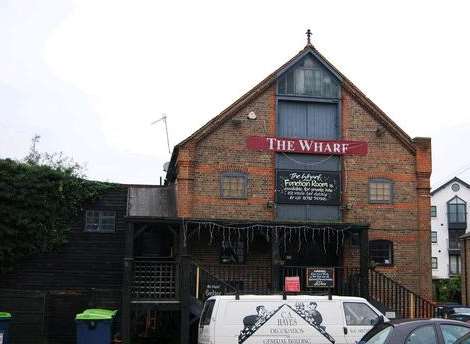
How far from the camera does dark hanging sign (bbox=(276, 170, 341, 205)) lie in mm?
22484

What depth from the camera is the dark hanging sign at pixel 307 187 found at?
73.8 feet

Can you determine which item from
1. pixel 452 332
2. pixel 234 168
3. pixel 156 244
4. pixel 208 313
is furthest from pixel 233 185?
pixel 452 332

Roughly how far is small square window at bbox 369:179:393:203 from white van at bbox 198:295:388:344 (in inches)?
328

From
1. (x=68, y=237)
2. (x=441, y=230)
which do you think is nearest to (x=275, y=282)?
(x=68, y=237)

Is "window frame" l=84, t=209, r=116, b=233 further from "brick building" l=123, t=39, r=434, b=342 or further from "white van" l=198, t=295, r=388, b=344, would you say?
"white van" l=198, t=295, r=388, b=344

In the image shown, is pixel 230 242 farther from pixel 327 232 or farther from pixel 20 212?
pixel 20 212

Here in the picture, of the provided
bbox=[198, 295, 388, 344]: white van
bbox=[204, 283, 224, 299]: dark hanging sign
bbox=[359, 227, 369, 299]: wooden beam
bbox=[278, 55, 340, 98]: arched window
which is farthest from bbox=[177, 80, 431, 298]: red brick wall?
bbox=[198, 295, 388, 344]: white van

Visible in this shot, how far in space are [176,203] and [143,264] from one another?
10.9ft

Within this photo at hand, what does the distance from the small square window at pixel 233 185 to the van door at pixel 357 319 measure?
7.83m

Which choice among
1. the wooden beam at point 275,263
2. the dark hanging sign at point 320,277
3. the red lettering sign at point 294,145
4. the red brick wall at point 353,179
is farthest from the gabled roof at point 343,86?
the dark hanging sign at point 320,277

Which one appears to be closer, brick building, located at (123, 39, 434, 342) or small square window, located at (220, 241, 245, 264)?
brick building, located at (123, 39, 434, 342)

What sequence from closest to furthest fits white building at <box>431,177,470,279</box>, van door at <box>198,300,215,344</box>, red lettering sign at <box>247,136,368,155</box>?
van door at <box>198,300,215,344</box>
red lettering sign at <box>247,136,368,155</box>
white building at <box>431,177,470,279</box>

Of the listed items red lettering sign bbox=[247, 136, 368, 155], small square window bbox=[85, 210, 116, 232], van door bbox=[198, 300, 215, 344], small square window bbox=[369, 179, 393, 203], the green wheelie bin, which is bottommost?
the green wheelie bin

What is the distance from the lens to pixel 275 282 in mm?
20578
